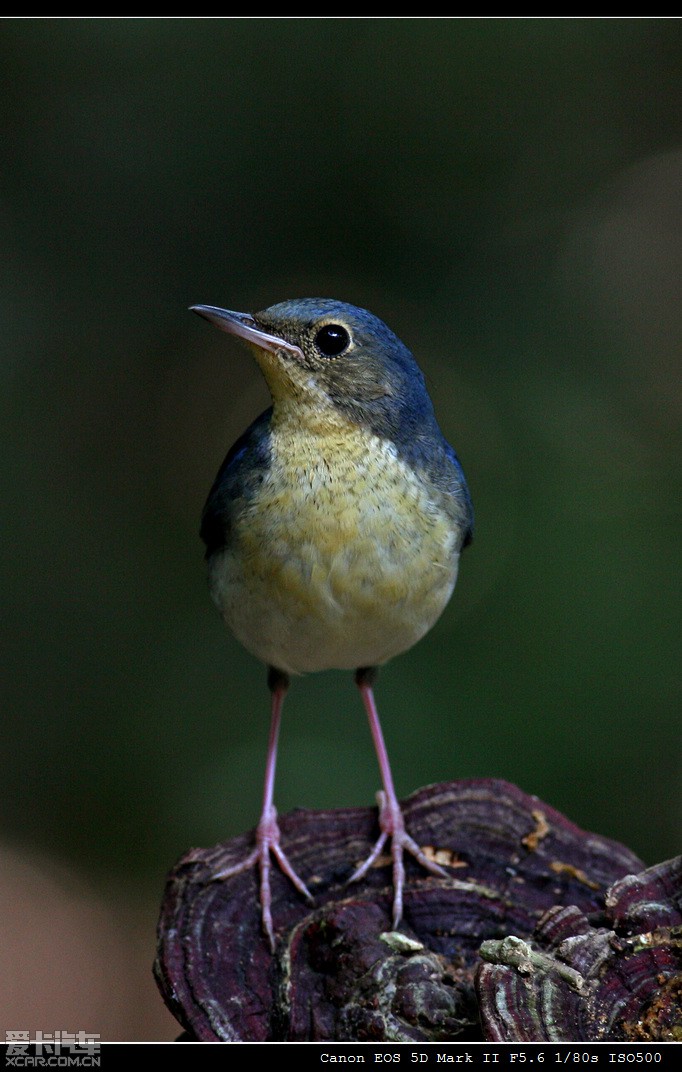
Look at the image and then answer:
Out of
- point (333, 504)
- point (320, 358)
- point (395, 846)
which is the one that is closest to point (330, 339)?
point (320, 358)

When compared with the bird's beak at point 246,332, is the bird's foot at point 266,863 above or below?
below

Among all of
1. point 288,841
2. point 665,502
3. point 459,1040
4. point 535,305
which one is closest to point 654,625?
point 665,502

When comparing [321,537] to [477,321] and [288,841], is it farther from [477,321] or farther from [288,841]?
[477,321]

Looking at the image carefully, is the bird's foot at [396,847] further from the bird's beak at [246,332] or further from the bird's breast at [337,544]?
the bird's beak at [246,332]

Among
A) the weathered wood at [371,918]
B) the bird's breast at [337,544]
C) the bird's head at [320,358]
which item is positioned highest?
the bird's head at [320,358]

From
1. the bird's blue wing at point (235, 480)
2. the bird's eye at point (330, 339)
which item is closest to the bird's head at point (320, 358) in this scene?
the bird's eye at point (330, 339)

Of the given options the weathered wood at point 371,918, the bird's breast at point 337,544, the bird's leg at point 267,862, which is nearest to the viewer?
the weathered wood at point 371,918
